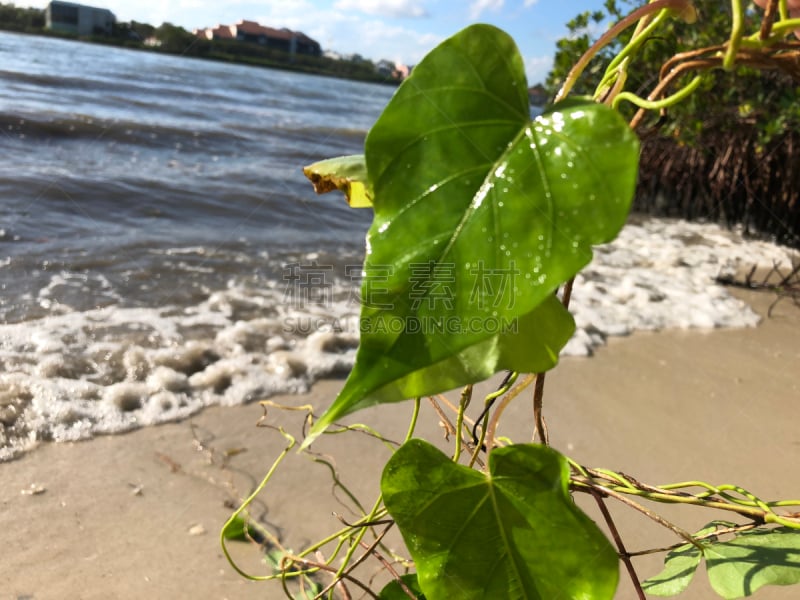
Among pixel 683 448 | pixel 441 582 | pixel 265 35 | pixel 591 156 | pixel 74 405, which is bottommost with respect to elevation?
pixel 74 405

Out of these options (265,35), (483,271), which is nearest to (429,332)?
Answer: (483,271)

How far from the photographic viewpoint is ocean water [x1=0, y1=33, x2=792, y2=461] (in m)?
2.27

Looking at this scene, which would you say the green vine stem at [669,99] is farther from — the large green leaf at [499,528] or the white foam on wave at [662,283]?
the white foam on wave at [662,283]

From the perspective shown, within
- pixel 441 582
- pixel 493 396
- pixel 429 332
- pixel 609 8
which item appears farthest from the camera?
pixel 609 8

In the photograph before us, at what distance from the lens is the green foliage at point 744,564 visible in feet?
2.04

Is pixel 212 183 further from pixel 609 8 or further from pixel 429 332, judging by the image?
pixel 429 332

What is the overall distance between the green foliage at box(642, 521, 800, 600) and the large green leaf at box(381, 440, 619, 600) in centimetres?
19

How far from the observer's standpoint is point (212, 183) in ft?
18.8

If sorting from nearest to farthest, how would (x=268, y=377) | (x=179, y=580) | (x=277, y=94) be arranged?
(x=179, y=580) < (x=268, y=377) < (x=277, y=94)

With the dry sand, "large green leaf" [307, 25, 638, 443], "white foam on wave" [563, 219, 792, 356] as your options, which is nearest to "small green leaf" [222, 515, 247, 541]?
the dry sand

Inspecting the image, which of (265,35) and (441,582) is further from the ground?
(265,35)

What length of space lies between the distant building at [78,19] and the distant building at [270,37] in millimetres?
6461

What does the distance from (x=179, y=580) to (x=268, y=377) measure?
1105 millimetres

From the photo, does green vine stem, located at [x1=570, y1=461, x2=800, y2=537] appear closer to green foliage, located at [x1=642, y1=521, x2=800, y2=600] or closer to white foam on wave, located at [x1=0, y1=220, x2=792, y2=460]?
green foliage, located at [x1=642, y1=521, x2=800, y2=600]
